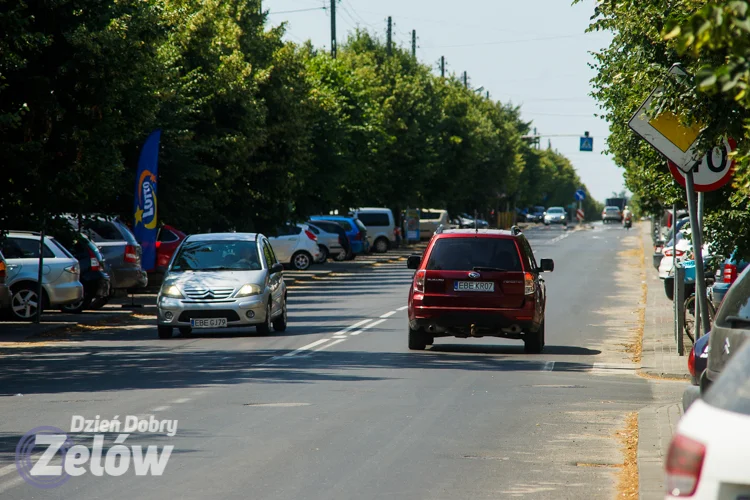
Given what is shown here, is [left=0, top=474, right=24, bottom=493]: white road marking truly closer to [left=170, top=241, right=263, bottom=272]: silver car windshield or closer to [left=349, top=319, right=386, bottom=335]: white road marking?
[left=170, top=241, right=263, bottom=272]: silver car windshield

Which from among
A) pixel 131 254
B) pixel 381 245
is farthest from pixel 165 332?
pixel 381 245

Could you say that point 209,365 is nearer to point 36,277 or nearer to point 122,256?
point 36,277

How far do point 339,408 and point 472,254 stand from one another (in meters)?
6.35

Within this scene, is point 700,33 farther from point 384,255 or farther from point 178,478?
point 384,255

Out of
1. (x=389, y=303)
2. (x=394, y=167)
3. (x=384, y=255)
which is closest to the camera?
(x=389, y=303)

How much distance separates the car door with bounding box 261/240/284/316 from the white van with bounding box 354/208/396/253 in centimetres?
3970

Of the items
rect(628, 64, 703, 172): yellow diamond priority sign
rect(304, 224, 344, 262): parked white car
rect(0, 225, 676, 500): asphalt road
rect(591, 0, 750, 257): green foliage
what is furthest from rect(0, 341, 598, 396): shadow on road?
rect(304, 224, 344, 262): parked white car

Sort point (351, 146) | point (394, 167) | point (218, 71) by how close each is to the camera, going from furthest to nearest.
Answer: point (394, 167)
point (351, 146)
point (218, 71)

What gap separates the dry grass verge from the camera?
8492 mm

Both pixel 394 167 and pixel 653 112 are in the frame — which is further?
pixel 394 167

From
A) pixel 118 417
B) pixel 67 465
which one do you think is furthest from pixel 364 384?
pixel 67 465

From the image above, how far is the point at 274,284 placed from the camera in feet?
70.1

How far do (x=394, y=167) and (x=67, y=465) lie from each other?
6001cm

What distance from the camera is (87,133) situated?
20.5 m
